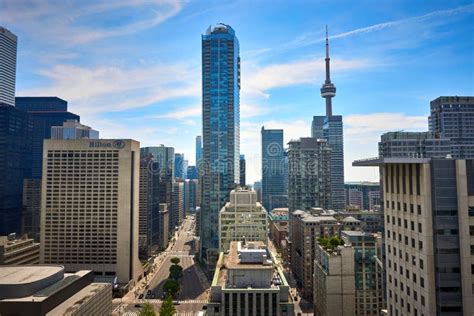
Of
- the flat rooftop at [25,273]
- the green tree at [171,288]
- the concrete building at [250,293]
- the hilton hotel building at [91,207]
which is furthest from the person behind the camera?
the hilton hotel building at [91,207]

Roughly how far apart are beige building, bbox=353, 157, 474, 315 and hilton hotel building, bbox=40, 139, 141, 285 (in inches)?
5020

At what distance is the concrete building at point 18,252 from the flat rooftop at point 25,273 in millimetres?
29989

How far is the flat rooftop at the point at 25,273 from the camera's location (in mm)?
80969

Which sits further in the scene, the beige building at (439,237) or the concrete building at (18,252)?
the concrete building at (18,252)

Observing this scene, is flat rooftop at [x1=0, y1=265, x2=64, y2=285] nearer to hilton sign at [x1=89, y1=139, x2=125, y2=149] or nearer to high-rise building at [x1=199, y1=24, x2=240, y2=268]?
hilton sign at [x1=89, y1=139, x2=125, y2=149]

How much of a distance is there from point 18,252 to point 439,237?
145959 millimetres

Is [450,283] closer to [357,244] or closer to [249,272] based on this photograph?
[249,272]

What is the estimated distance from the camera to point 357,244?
103 metres

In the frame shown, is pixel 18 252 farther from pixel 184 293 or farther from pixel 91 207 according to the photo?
pixel 184 293

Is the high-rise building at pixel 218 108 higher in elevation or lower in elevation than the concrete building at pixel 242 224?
higher

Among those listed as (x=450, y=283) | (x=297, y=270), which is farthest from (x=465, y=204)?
(x=297, y=270)

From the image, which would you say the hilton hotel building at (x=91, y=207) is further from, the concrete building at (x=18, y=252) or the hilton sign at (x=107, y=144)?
the concrete building at (x=18, y=252)

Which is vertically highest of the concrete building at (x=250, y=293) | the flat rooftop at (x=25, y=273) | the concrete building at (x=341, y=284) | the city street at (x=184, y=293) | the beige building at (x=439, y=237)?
the beige building at (x=439, y=237)

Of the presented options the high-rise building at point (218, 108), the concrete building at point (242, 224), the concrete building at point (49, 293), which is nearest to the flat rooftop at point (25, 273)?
the concrete building at point (49, 293)
